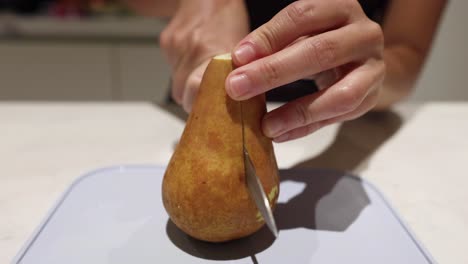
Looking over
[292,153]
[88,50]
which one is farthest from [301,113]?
[88,50]

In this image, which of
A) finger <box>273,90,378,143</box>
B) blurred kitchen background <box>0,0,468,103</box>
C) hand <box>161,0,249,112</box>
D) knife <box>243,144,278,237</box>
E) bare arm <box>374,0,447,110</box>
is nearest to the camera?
knife <box>243,144,278,237</box>

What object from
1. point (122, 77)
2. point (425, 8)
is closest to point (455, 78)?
point (425, 8)

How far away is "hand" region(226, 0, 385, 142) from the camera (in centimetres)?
46

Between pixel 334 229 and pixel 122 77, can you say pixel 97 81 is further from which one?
pixel 334 229

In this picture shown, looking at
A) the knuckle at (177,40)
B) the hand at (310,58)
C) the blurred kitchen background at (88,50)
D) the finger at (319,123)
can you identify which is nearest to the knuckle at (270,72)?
the hand at (310,58)

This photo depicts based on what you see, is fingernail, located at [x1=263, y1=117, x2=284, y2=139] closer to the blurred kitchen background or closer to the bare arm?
the bare arm

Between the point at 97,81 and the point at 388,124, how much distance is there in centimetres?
120

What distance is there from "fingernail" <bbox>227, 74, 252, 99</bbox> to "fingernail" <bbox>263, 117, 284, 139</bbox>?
0.17 feet

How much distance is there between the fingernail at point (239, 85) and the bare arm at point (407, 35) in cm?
52

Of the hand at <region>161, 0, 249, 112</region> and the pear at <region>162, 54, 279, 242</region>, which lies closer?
the pear at <region>162, 54, 279, 242</region>

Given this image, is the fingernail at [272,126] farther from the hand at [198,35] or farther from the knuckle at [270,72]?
the hand at [198,35]

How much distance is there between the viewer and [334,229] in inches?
20.8

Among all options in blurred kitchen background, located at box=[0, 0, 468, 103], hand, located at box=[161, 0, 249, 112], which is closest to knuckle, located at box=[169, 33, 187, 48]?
hand, located at box=[161, 0, 249, 112]

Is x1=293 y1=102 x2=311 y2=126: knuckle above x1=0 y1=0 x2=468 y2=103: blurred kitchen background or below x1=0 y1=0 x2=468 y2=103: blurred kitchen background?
above
